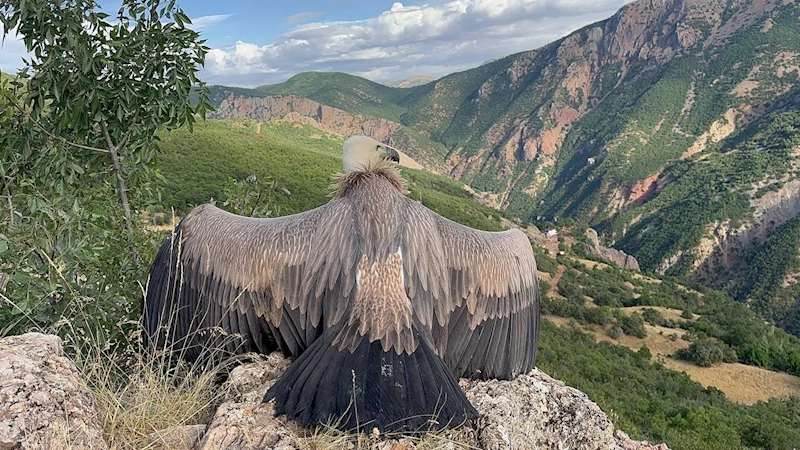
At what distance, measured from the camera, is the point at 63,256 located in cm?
340

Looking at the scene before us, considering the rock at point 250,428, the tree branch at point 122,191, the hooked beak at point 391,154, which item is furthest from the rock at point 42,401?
the hooked beak at point 391,154

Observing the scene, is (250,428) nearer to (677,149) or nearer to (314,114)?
(677,149)

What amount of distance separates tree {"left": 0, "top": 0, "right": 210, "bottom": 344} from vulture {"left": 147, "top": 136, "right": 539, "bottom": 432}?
1.75 feet

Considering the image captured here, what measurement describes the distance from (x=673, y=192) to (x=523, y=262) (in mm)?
115586

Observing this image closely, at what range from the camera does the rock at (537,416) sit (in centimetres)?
300

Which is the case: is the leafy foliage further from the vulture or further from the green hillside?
the vulture

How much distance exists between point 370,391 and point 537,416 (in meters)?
1.26

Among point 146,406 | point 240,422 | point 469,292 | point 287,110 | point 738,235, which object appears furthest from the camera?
point 287,110

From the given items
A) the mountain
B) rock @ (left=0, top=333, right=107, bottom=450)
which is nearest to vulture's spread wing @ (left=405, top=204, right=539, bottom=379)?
rock @ (left=0, top=333, right=107, bottom=450)

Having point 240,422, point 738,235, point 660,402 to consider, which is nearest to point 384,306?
point 240,422

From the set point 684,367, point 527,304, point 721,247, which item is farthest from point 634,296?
point 527,304

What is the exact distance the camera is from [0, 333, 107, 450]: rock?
215cm

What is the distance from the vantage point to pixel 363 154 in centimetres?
429

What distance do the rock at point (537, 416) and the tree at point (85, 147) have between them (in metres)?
2.54
